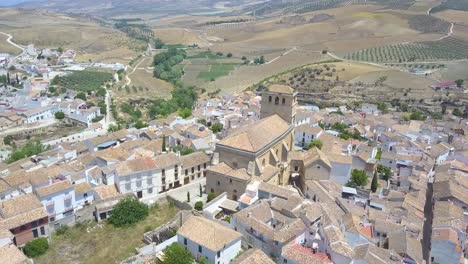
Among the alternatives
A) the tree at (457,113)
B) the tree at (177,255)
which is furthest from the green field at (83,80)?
the tree at (457,113)

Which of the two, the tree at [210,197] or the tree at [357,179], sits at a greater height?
the tree at [210,197]

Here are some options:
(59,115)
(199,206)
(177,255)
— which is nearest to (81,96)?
(59,115)

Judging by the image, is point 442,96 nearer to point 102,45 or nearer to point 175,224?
point 175,224

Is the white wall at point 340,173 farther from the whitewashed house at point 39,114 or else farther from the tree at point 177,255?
the whitewashed house at point 39,114

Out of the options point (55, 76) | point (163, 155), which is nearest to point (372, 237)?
point (163, 155)

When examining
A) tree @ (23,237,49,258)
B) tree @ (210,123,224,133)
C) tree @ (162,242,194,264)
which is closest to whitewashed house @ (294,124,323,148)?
tree @ (210,123,224,133)

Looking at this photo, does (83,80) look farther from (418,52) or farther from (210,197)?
(418,52)

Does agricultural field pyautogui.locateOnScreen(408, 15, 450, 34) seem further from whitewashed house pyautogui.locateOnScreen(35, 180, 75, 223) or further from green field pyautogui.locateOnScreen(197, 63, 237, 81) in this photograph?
whitewashed house pyautogui.locateOnScreen(35, 180, 75, 223)
